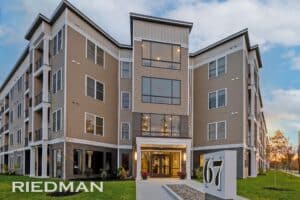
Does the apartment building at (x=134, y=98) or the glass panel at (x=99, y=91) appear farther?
the glass panel at (x=99, y=91)

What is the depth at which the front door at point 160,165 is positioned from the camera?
35156mm

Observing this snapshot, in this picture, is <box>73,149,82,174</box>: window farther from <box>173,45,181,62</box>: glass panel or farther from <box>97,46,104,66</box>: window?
<box>173,45,181,62</box>: glass panel

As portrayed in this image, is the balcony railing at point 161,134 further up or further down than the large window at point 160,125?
further down

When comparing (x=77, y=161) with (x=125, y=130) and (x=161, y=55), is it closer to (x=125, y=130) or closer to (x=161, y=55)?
(x=125, y=130)

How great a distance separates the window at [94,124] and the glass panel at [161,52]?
7738 mm

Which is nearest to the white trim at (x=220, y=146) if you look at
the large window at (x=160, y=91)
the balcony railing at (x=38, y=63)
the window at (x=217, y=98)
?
the window at (x=217, y=98)

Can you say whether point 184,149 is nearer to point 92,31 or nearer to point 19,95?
point 92,31

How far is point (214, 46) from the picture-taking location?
124ft

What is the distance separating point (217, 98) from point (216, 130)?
3.14m

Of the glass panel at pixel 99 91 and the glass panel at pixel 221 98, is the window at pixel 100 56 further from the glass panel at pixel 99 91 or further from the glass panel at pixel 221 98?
the glass panel at pixel 221 98

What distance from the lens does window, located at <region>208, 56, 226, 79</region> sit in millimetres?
36812

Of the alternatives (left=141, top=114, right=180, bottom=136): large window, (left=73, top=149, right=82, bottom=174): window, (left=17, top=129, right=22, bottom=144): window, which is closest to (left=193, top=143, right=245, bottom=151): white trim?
(left=141, top=114, right=180, bottom=136): large window

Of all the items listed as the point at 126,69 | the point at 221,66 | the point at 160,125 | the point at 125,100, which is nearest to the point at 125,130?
the point at 125,100

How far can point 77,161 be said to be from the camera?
29.6 m
